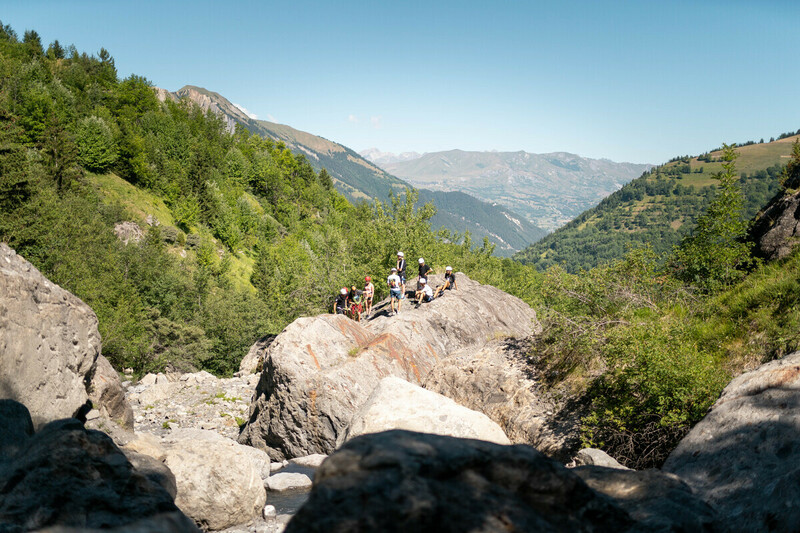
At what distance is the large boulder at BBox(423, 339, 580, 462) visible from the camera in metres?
14.4

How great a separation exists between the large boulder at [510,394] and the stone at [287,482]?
663cm

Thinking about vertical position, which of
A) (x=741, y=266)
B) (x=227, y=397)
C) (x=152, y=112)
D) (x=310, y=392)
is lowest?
(x=227, y=397)

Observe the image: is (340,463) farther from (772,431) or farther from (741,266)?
(741,266)

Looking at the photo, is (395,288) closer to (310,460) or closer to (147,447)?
(310,460)

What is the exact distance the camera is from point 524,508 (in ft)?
13.2

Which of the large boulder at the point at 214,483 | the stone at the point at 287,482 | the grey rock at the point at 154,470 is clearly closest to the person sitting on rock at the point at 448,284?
the stone at the point at 287,482

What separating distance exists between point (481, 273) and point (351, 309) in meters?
35.0

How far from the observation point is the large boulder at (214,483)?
43.0ft

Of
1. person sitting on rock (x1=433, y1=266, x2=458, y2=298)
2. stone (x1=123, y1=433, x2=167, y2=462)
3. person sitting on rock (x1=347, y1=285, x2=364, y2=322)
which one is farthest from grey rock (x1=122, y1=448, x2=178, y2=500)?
person sitting on rock (x1=433, y1=266, x2=458, y2=298)

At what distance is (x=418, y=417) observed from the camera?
11.1 m

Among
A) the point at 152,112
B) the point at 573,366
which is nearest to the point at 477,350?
the point at 573,366

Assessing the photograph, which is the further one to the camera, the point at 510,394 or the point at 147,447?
the point at 510,394

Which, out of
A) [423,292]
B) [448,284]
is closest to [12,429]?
[423,292]

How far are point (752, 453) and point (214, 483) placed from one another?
1382 centimetres
